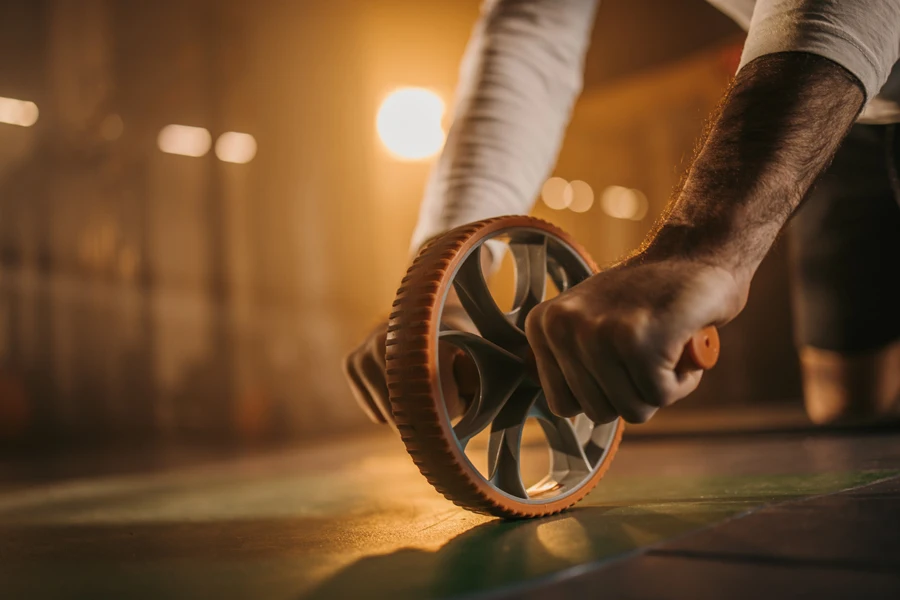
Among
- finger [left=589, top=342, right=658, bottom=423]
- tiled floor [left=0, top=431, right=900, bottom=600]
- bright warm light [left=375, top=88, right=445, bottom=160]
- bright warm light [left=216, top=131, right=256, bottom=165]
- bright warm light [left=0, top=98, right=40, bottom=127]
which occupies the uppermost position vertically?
bright warm light [left=375, top=88, right=445, bottom=160]

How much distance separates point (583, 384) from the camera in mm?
849

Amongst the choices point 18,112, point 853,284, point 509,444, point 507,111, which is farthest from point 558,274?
point 18,112

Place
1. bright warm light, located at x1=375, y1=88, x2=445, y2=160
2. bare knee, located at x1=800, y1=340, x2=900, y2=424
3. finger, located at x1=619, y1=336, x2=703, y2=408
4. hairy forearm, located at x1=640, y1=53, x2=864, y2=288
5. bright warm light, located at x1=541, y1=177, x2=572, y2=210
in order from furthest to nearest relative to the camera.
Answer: bright warm light, located at x1=541, y1=177, x2=572, y2=210
bright warm light, located at x1=375, y1=88, x2=445, y2=160
bare knee, located at x1=800, y1=340, x2=900, y2=424
hairy forearm, located at x1=640, y1=53, x2=864, y2=288
finger, located at x1=619, y1=336, x2=703, y2=408

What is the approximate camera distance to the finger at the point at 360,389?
1.22m

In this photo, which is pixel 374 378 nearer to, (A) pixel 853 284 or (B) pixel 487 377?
(B) pixel 487 377

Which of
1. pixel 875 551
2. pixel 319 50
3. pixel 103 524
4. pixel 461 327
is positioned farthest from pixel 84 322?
pixel 875 551

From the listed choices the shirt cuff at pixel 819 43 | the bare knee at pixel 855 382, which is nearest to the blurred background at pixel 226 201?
the bare knee at pixel 855 382

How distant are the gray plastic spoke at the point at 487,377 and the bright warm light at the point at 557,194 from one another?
6349 mm

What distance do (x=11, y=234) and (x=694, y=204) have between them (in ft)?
17.9

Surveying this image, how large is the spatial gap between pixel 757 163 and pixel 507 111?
674 mm

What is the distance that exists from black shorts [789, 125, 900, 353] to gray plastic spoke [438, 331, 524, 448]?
209 centimetres

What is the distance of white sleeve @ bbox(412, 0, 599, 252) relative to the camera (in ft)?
4.73

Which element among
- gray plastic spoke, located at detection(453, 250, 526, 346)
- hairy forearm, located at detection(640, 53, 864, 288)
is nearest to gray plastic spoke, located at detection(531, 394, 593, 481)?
gray plastic spoke, located at detection(453, 250, 526, 346)

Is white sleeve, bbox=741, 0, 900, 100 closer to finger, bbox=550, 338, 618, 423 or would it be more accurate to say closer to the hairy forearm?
the hairy forearm
